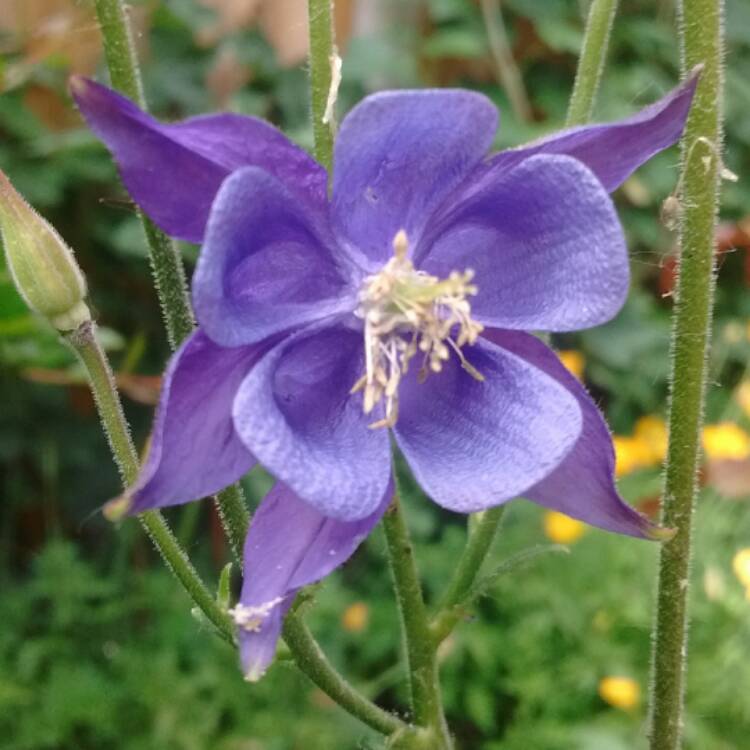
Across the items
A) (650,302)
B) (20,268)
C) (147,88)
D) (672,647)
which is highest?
(20,268)

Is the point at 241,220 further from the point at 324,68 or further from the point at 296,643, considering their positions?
the point at 296,643

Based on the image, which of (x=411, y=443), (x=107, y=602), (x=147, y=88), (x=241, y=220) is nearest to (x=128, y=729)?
(x=107, y=602)

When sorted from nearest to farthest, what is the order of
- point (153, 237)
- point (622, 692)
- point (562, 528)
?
point (153, 237) < point (622, 692) < point (562, 528)

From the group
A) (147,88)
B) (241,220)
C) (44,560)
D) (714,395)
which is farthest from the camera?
(714,395)

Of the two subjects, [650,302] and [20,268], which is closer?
[20,268]

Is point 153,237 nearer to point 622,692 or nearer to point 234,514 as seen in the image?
point 234,514

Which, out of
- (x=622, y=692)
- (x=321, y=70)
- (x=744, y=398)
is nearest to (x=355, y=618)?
(x=622, y=692)

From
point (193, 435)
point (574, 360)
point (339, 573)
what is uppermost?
point (193, 435)

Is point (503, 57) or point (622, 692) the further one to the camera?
point (503, 57)
